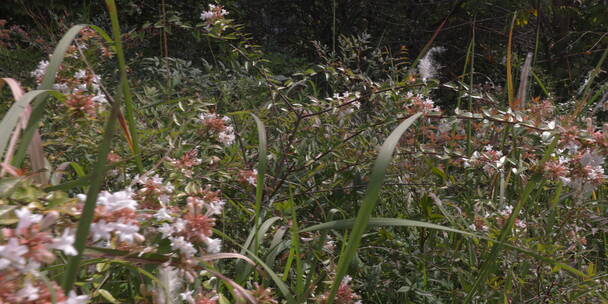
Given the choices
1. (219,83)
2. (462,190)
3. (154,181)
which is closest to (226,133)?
(154,181)

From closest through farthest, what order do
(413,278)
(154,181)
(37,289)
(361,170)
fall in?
1. (37,289)
2. (154,181)
3. (413,278)
4. (361,170)

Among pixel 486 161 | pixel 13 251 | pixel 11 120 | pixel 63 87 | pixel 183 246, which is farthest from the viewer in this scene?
pixel 486 161

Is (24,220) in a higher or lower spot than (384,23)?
higher

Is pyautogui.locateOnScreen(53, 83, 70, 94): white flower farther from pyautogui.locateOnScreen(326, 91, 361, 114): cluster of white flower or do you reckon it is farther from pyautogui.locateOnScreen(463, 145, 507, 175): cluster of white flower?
pyautogui.locateOnScreen(463, 145, 507, 175): cluster of white flower

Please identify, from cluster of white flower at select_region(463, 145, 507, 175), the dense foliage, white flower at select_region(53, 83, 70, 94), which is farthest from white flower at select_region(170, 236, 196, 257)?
cluster of white flower at select_region(463, 145, 507, 175)

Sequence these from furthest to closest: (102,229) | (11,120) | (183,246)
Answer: (11,120) < (183,246) < (102,229)

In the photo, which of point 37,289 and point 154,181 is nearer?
point 37,289

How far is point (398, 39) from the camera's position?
19.9 ft

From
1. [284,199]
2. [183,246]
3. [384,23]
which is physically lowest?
[384,23]

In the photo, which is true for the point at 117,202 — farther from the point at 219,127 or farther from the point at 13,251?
the point at 219,127

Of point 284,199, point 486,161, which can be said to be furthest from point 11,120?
point 486,161

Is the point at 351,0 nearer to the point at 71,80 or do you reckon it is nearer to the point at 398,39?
the point at 398,39

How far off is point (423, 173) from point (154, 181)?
3.22 ft

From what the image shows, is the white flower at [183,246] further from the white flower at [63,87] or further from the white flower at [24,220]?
the white flower at [63,87]
